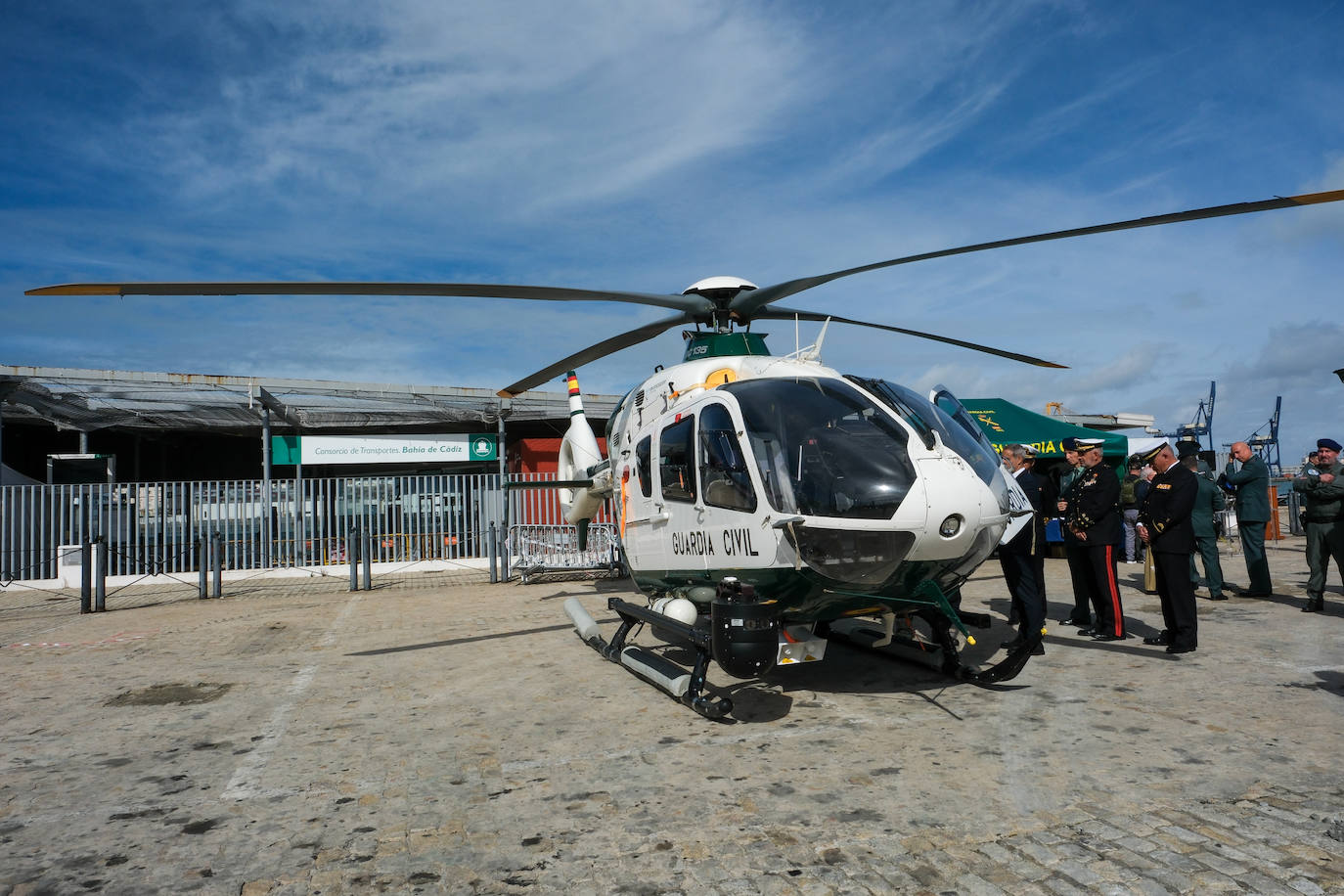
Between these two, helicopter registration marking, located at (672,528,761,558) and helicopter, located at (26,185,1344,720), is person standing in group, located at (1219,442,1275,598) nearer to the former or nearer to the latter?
helicopter, located at (26,185,1344,720)

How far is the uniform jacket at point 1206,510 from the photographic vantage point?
9656 millimetres

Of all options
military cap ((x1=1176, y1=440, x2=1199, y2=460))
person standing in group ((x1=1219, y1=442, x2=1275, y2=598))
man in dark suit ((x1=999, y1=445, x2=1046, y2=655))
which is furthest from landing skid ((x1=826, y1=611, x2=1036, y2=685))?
person standing in group ((x1=1219, y1=442, x2=1275, y2=598))

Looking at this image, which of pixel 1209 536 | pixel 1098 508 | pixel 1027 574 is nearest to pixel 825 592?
pixel 1027 574

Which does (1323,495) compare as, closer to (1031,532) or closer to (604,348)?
(1031,532)

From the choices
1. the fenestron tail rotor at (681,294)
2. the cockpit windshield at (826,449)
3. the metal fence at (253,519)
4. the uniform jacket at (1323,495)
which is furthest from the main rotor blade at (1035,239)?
the metal fence at (253,519)

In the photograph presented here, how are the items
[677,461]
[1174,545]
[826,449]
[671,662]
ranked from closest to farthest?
[826,449], [671,662], [677,461], [1174,545]

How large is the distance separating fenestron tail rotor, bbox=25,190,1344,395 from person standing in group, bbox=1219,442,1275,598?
3707mm

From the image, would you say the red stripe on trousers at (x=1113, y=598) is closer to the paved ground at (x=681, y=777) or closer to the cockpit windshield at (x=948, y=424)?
the paved ground at (x=681, y=777)

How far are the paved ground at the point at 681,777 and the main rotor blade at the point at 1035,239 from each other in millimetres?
3073

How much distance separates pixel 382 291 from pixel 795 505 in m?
3.74

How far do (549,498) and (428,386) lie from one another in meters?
4.51

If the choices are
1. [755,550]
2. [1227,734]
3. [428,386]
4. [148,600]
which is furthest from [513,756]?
[428,386]

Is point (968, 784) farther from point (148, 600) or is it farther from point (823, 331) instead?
point (148, 600)

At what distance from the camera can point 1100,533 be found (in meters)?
7.24
